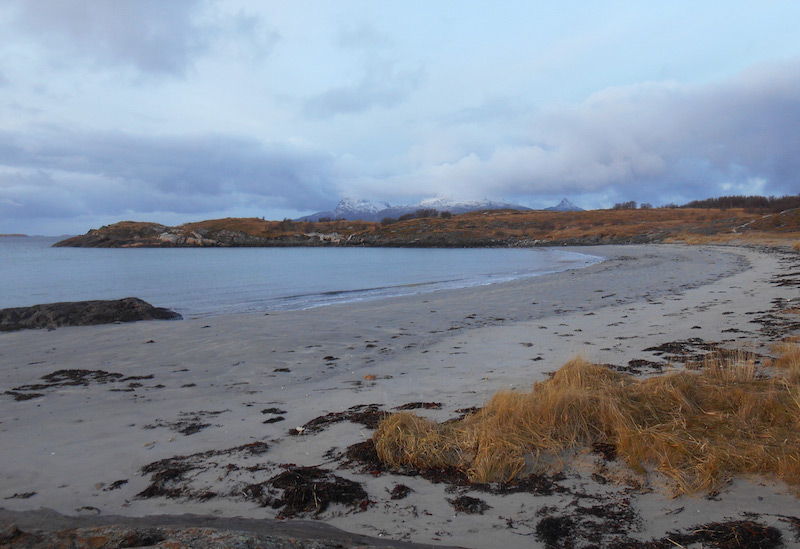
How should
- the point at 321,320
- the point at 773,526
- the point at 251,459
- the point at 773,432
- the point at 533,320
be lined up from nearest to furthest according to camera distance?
1. the point at 773,526
2. the point at 773,432
3. the point at 251,459
4. the point at 533,320
5. the point at 321,320

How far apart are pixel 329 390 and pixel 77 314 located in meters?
11.1

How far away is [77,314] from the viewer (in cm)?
1405

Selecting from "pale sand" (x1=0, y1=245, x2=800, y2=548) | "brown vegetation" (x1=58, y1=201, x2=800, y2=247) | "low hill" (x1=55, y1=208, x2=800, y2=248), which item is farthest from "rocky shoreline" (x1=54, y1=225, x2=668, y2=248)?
"pale sand" (x1=0, y1=245, x2=800, y2=548)

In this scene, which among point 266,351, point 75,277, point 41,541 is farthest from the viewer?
point 75,277

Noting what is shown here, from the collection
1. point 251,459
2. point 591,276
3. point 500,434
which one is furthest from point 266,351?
point 591,276

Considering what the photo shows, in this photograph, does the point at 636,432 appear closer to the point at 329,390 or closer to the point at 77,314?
the point at 329,390

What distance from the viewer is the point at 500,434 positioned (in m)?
4.32

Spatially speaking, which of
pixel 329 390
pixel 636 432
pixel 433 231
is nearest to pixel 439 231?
pixel 433 231

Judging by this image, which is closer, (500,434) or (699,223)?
(500,434)

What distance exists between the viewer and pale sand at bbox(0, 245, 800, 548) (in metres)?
3.47

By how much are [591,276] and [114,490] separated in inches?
1013

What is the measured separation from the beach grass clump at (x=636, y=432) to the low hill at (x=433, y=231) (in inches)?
3059

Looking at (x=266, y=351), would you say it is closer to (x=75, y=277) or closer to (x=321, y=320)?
(x=321, y=320)

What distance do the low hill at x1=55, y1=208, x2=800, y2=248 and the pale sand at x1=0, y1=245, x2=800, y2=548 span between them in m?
70.3
